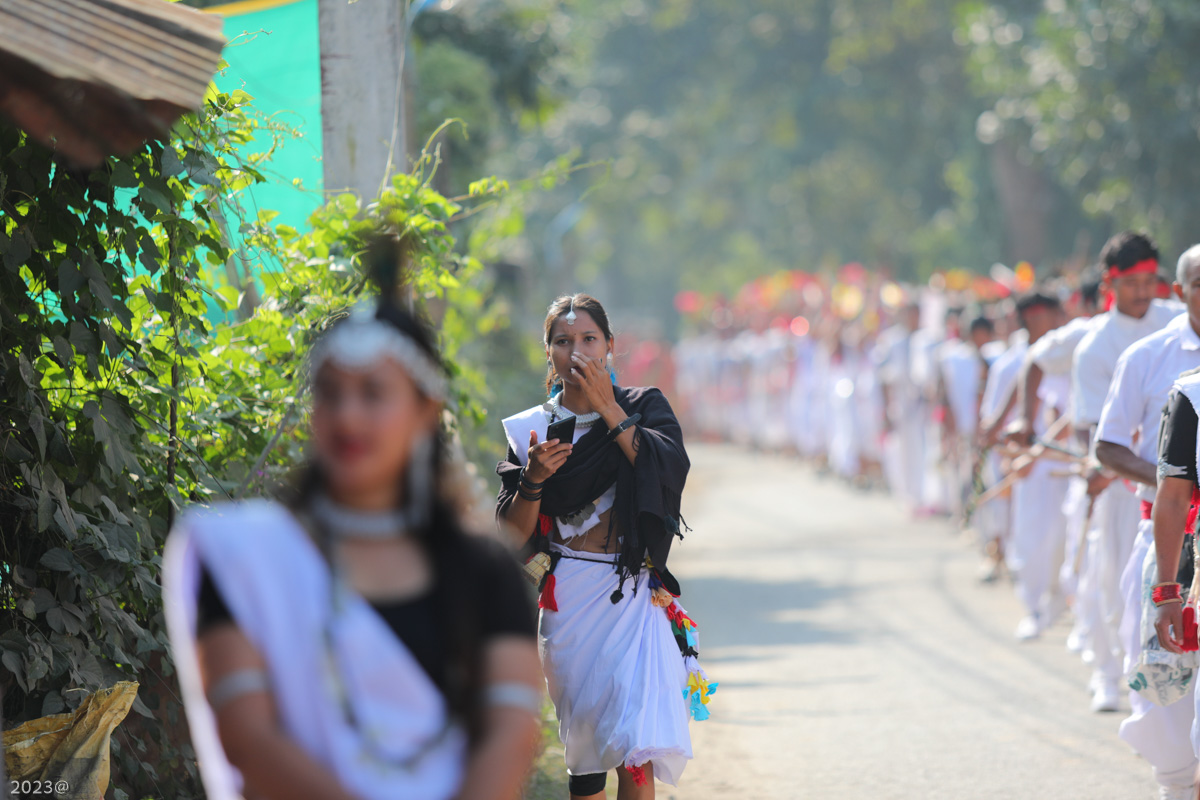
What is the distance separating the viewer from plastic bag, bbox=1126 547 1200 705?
5062 mm

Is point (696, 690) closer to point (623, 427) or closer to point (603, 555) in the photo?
point (603, 555)

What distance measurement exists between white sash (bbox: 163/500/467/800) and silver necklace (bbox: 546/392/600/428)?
99.2 inches

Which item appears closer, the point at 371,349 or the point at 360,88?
the point at 371,349

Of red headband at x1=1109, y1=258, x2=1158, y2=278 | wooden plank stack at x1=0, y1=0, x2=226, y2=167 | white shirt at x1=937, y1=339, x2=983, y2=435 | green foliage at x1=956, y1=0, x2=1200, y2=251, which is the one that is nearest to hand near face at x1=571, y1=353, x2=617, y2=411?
wooden plank stack at x1=0, y1=0, x2=226, y2=167

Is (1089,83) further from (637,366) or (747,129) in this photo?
(747,129)

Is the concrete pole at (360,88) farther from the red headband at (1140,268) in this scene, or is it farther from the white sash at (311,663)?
the white sash at (311,663)

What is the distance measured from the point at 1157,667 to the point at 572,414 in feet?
7.27

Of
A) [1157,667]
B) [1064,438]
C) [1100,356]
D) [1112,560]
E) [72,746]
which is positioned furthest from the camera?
[1064,438]

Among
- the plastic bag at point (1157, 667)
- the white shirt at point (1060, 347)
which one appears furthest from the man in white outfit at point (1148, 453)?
the white shirt at point (1060, 347)

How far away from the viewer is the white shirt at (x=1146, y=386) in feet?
18.4

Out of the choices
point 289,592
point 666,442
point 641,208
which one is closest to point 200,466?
point 666,442

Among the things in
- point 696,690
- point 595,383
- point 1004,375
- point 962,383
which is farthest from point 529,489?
point 962,383

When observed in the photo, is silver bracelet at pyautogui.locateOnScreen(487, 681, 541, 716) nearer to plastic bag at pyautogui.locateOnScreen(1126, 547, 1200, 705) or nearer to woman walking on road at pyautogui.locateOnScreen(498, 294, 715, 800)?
woman walking on road at pyautogui.locateOnScreen(498, 294, 715, 800)

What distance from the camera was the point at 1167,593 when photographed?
15.4 feet
